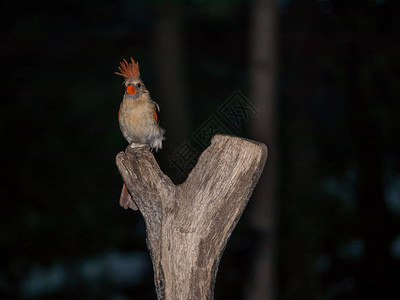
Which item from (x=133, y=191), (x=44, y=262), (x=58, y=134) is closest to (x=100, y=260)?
(x=44, y=262)

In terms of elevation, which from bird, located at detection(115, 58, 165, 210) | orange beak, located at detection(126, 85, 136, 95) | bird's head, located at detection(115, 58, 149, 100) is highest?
bird's head, located at detection(115, 58, 149, 100)

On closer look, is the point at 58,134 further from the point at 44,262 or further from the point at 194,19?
the point at 194,19

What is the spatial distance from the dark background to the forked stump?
299 cm

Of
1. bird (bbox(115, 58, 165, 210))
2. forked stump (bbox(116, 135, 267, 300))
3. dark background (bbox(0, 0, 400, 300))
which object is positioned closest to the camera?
forked stump (bbox(116, 135, 267, 300))

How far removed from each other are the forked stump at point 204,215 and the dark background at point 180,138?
9.81 feet

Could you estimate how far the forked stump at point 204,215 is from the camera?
2.16m

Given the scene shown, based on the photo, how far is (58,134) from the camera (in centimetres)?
705

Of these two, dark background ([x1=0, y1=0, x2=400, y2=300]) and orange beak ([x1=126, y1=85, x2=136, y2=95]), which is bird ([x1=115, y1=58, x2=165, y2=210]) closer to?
orange beak ([x1=126, y1=85, x2=136, y2=95])

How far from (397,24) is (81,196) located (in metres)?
4.35

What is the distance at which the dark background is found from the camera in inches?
230

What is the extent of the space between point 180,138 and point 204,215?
342 cm

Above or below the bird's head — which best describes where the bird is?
below

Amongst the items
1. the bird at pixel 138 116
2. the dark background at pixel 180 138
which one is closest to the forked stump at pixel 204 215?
the bird at pixel 138 116

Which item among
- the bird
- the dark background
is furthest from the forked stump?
the dark background
